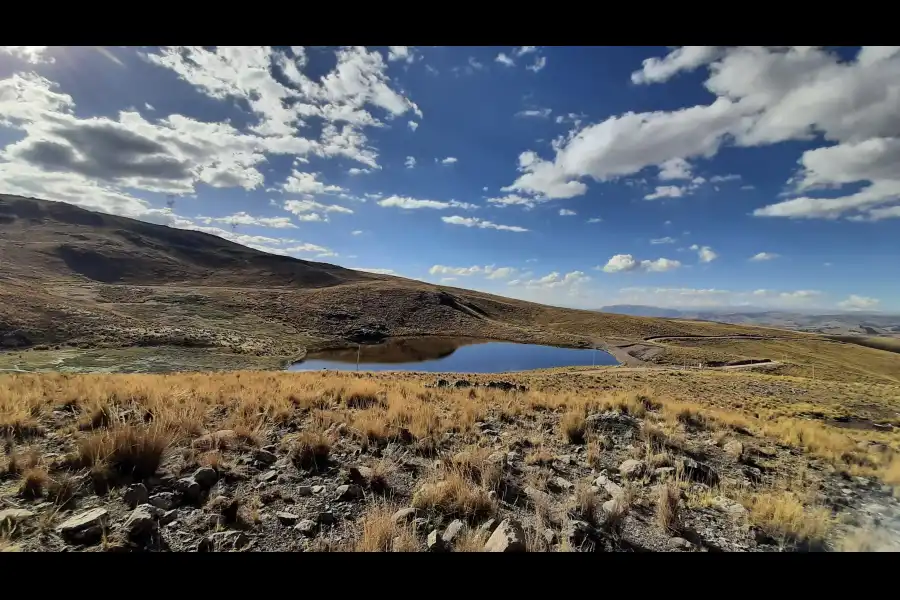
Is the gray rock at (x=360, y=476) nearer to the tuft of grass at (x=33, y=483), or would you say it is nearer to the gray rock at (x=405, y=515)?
the gray rock at (x=405, y=515)

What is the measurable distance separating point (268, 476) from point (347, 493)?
0.98 metres

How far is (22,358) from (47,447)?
31.1 meters

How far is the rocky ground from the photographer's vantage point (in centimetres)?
305

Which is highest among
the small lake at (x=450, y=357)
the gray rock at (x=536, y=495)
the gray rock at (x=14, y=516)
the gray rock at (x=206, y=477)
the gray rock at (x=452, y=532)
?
the gray rock at (x=14, y=516)

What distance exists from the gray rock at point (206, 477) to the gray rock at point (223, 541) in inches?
37.5

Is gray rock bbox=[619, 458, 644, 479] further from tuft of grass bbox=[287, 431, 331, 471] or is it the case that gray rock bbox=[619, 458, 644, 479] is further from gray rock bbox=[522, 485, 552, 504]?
tuft of grass bbox=[287, 431, 331, 471]

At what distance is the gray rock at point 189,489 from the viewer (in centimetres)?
352

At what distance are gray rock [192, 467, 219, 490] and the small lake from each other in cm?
3148

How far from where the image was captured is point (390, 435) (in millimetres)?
5723

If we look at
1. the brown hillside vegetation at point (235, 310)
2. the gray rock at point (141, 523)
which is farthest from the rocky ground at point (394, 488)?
the brown hillside vegetation at point (235, 310)

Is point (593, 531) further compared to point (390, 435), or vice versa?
point (390, 435)
